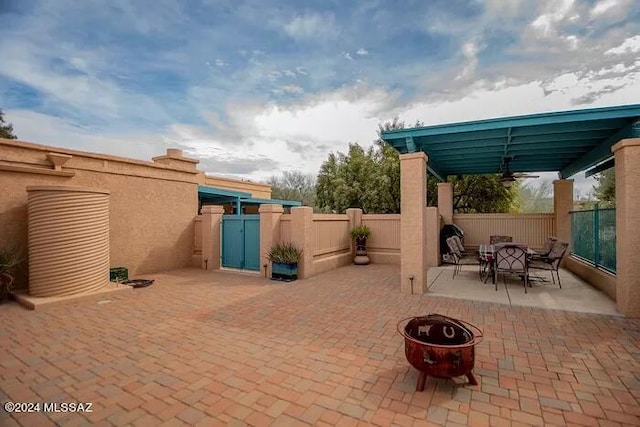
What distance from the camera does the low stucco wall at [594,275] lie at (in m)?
5.78

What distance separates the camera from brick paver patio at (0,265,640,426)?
2.40 meters

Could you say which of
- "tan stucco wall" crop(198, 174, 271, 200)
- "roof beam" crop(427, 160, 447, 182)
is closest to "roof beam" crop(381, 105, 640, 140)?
"roof beam" crop(427, 160, 447, 182)

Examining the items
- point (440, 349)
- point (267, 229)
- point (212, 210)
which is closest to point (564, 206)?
point (267, 229)

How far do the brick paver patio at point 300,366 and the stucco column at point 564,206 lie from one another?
5716 millimetres

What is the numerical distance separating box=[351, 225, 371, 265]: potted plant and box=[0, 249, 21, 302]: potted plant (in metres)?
8.84

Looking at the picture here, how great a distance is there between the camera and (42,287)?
5.70 meters

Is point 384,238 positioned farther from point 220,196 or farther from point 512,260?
point 220,196

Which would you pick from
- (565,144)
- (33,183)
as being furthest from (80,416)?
(565,144)

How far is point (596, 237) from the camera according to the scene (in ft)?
22.0

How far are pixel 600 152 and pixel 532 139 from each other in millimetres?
1887

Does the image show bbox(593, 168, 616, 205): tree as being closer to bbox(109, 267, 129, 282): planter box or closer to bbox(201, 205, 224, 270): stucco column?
bbox(201, 205, 224, 270): stucco column

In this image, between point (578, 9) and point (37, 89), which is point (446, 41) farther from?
point (37, 89)

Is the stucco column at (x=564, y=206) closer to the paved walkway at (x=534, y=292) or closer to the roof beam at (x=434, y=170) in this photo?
the paved walkway at (x=534, y=292)

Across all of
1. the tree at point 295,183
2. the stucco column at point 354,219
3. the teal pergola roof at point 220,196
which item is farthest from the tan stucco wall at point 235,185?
the tree at point 295,183
